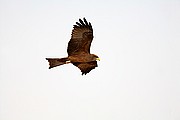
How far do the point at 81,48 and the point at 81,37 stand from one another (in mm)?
51

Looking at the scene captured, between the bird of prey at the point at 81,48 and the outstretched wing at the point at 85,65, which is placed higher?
the bird of prey at the point at 81,48

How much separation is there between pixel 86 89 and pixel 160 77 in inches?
18.7

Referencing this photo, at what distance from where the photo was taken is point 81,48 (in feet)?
4.43

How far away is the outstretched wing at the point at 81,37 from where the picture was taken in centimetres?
133

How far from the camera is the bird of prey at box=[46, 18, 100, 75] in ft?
4.36

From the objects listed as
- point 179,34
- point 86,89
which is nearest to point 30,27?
point 86,89

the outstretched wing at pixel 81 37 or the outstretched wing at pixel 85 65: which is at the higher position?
the outstretched wing at pixel 81 37

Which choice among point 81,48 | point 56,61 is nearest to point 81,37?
point 81,48

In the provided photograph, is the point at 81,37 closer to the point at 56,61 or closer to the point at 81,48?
the point at 81,48

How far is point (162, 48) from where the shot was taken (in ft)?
5.97

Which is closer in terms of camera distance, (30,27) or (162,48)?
(30,27)

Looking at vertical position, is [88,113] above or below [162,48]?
below

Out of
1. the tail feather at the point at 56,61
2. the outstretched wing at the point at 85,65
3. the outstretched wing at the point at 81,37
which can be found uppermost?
the outstretched wing at the point at 81,37

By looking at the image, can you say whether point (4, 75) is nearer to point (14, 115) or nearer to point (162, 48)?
point (14, 115)
